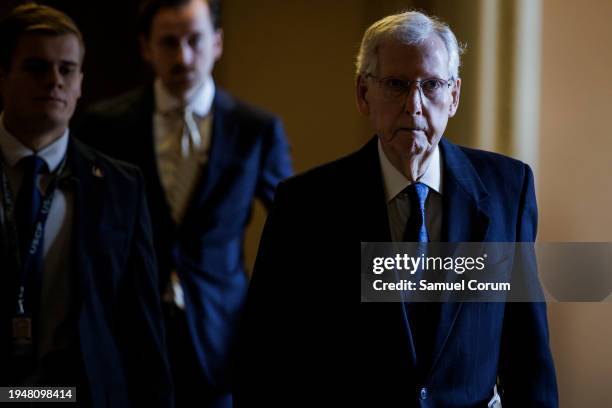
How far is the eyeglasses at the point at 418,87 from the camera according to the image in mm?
2068

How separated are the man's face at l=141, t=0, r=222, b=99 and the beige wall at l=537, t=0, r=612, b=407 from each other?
4.44ft

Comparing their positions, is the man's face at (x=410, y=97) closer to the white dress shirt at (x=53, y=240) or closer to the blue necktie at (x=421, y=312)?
the blue necktie at (x=421, y=312)

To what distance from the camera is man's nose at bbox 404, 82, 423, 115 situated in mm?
2055

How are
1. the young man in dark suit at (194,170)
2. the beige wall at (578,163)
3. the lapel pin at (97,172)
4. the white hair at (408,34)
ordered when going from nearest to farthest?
the white hair at (408,34) < the lapel pin at (97,172) < the beige wall at (578,163) < the young man in dark suit at (194,170)

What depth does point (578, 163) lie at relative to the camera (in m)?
3.26

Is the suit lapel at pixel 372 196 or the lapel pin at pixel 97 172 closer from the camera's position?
the suit lapel at pixel 372 196

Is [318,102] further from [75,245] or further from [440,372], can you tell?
[440,372]

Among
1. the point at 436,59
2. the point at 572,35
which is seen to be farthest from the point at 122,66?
the point at 436,59

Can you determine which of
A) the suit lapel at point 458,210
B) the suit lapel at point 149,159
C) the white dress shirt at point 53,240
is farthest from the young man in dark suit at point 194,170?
the suit lapel at point 458,210

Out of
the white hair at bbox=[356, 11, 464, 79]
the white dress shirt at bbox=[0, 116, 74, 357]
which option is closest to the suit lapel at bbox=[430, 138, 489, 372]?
the white hair at bbox=[356, 11, 464, 79]

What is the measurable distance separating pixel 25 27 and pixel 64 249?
0.58m

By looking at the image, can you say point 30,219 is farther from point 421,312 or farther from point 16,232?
point 421,312

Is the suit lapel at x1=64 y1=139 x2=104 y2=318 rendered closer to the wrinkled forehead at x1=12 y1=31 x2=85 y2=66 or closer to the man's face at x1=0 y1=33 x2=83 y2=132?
the man's face at x1=0 y1=33 x2=83 y2=132

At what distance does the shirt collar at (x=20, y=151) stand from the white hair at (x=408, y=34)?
881 millimetres
